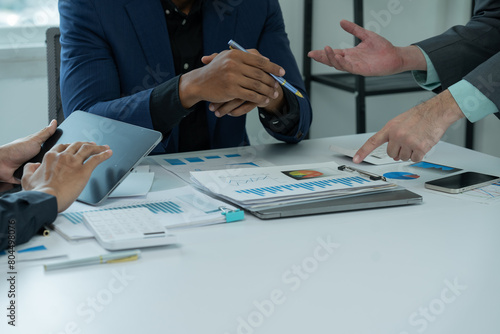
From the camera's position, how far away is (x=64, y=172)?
103 cm

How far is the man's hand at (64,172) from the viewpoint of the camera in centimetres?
100

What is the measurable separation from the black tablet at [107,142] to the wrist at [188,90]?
190 mm

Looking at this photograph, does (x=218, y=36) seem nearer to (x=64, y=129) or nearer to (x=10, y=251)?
(x=64, y=129)

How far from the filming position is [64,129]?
129 centimetres

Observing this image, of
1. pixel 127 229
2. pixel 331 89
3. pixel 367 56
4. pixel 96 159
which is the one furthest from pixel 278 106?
pixel 331 89

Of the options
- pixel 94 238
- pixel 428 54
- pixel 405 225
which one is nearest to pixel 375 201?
pixel 405 225

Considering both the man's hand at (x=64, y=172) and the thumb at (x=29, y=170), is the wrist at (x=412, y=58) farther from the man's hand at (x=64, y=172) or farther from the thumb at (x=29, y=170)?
the thumb at (x=29, y=170)

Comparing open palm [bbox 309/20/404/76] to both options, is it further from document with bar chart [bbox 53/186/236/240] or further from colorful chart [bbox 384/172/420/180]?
document with bar chart [bbox 53/186/236/240]

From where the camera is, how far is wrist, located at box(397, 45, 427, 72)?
1.53 m

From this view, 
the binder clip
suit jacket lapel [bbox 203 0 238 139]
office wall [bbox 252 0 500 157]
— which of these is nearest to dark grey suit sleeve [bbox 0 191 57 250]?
the binder clip

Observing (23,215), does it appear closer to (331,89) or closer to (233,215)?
(233,215)

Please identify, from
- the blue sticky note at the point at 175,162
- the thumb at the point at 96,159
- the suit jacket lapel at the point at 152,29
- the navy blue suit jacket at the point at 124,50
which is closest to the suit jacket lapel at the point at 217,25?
the navy blue suit jacket at the point at 124,50

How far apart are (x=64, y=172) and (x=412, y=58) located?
94 centimetres

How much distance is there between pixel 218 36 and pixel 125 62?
270 millimetres
